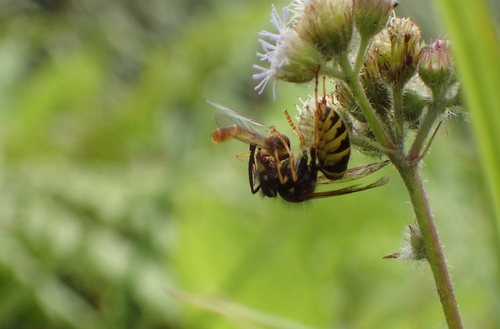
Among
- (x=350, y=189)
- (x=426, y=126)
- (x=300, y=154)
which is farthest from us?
(x=300, y=154)

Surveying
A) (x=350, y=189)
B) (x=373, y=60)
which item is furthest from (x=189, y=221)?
(x=373, y=60)

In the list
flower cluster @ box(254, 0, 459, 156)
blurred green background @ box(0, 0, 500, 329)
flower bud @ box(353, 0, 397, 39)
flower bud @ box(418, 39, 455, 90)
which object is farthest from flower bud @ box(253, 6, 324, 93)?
blurred green background @ box(0, 0, 500, 329)

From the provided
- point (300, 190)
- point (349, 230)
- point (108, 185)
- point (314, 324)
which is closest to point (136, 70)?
point (108, 185)

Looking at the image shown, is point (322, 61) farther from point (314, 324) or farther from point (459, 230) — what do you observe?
point (314, 324)

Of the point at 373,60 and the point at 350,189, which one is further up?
the point at 373,60

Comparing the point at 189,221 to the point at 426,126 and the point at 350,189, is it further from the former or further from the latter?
the point at 426,126

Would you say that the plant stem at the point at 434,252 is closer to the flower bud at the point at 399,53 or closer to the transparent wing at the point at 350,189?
the transparent wing at the point at 350,189

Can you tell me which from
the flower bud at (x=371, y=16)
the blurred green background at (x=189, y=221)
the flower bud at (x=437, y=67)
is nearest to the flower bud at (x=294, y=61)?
the flower bud at (x=371, y=16)

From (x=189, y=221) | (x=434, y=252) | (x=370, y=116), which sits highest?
(x=370, y=116)
